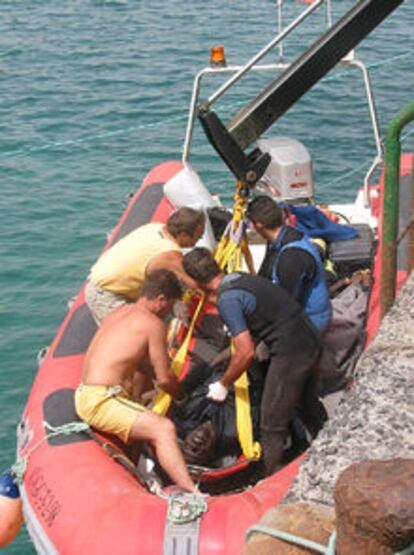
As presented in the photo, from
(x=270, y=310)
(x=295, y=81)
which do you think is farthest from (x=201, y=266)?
(x=295, y=81)

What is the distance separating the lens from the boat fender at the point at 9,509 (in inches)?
185

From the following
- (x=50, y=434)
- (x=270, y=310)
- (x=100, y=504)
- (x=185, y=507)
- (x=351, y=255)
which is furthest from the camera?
(x=351, y=255)

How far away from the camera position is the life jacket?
457 cm

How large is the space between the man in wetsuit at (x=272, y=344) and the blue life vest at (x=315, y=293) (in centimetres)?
30

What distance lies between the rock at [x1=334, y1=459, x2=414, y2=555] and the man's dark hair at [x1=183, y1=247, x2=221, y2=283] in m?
3.14

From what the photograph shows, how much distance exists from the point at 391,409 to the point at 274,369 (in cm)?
213

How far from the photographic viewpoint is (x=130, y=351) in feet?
15.5

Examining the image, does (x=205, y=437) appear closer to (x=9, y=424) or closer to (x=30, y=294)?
(x=9, y=424)

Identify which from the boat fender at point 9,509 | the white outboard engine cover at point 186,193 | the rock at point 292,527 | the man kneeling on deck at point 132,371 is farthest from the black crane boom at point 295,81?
the rock at point 292,527

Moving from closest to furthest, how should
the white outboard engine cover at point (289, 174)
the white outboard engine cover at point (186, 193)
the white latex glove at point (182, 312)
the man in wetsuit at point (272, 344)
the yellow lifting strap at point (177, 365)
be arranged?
the man in wetsuit at point (272, 344) → the yellow lifting strap at point (177, 365) → the white latex glove at point (182, 312) → the white outboard engine cover at point (186, 193) → the white outboard engine cover at point (289, 174)

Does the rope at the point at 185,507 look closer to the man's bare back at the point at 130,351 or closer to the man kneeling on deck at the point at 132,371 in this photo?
the man kneeling on deck at the point at 132,371

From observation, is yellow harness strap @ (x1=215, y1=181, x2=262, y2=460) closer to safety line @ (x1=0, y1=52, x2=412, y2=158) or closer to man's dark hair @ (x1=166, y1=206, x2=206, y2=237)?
man's dark hair @ (x1=166, y1=206, x2=206, y2=237)

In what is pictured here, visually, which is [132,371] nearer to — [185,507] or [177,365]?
[177,365]

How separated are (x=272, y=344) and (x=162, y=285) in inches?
26.2
